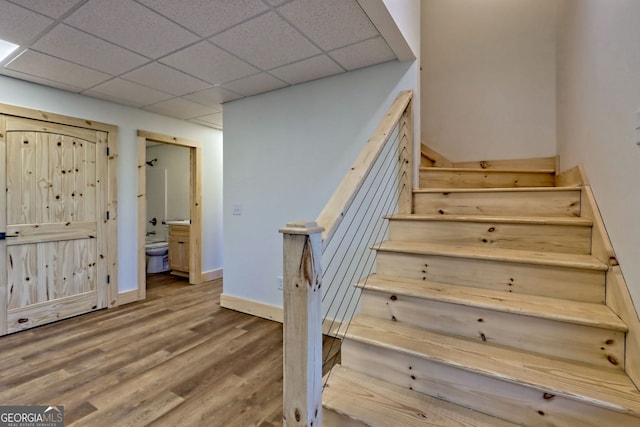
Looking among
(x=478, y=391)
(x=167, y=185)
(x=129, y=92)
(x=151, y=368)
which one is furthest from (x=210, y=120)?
(x=478, y=391)

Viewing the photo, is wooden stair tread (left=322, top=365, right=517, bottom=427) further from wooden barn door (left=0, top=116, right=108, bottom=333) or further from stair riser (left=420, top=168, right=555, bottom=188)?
wooden barn door (left=0, top=116, right=108, bottom=333)

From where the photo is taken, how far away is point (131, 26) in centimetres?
188

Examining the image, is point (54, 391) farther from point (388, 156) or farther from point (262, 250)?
point (388, 156)

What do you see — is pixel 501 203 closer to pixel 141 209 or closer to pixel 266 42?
pixel 266 42

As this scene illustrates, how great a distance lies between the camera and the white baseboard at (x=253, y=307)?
2.96 m

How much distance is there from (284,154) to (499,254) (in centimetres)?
204

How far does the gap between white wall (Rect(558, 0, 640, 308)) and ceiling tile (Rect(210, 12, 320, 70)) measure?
5.47 feet

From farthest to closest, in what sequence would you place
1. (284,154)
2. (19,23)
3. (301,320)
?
(284,154)
(19,23)
(301,320)

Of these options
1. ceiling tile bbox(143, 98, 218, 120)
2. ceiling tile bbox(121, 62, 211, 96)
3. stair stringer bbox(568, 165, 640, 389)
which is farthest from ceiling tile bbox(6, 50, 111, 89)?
stair stringer bbox(568, 165, 640, 389)

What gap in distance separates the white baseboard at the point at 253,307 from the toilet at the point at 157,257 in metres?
2.33

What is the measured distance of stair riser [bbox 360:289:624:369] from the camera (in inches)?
47.7

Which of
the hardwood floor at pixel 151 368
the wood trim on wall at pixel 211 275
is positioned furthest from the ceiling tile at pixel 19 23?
the wood trim on wall at pixel 211 275

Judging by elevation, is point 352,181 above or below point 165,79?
below

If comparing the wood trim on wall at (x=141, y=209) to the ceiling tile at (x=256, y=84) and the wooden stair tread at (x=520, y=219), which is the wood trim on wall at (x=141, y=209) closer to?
the ceiling tile at (x=256, y=84)
